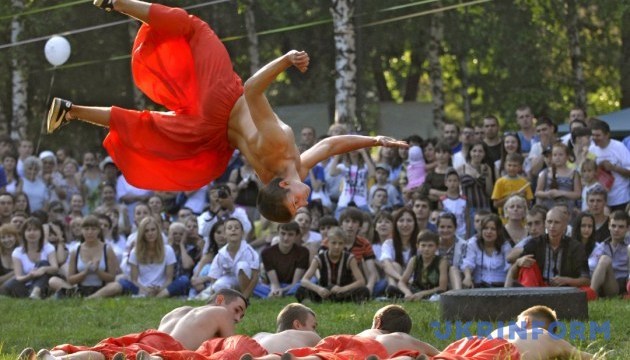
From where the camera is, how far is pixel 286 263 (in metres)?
13.1

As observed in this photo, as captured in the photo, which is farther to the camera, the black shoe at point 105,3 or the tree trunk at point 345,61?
the tree trunk at point 345,61

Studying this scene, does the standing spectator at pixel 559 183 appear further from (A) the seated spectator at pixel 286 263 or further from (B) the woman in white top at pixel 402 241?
(A) the seated spectator at pixel 286 263

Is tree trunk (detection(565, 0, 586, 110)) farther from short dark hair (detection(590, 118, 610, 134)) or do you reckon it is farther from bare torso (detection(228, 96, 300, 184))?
bare torso (detection(228, 96, 300, 184))

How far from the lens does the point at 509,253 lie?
40.1 feet

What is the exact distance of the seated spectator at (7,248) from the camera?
1425 centimetres

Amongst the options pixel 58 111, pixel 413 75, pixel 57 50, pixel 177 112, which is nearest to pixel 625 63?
pixel 413 75

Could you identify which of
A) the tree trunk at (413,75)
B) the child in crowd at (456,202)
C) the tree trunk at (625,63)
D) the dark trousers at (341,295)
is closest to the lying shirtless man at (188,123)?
the dark trousers at (341,295)

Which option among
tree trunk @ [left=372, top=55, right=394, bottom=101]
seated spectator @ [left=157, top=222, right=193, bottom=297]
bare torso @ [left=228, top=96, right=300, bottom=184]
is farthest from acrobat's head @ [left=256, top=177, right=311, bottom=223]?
tree trunk @ [left=372, top=55, right=394, bottom=101]

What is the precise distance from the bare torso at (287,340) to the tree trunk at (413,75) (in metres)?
18.5

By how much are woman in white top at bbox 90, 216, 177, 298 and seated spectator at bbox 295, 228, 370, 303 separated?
184 cm

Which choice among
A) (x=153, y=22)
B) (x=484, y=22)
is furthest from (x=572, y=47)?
(x=153, y=22)

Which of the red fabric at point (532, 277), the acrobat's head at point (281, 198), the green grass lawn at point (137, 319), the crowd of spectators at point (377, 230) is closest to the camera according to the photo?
the acrobat's head at point (281, 198)

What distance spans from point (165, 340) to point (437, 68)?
50.6ft

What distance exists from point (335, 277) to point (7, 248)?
408 centimetres
